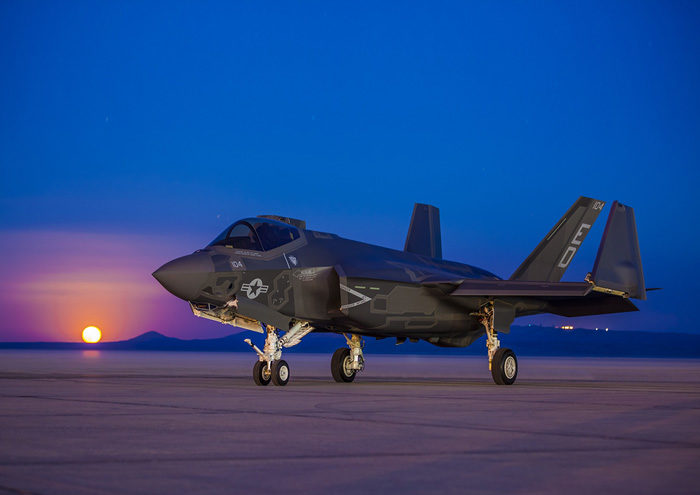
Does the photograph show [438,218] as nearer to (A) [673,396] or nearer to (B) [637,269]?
(B) [637,269]

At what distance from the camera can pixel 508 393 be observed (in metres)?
15.0

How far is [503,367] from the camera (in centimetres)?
1978

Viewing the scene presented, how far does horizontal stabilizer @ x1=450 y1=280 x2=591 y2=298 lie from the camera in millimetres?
19609

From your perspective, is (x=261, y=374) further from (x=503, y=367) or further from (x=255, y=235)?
(x=503, y=367)

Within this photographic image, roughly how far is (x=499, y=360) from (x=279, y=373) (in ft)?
17.8

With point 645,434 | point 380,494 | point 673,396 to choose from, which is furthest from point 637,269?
point 380,494

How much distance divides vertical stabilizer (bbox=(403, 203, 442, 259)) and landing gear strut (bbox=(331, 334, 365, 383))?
666 centimetres

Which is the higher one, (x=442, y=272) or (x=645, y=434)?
(x=442, y=272)

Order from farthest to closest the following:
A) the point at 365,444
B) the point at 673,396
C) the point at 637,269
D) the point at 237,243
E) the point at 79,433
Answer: the point at 637,269 < the point at 237,243 < the point at 673,396 < the point at 79,433 < the point at 365,444

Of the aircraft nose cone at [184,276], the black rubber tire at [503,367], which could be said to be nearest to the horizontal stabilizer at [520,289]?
the black rubber tire at [503,367]

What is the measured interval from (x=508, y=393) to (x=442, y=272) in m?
7.12

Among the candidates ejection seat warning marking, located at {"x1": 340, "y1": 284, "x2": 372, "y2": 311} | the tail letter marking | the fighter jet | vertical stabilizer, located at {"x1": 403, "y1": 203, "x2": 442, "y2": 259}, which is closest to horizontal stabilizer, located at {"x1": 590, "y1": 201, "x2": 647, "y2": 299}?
the fighter jet

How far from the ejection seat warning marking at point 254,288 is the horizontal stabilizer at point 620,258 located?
26.4 feet

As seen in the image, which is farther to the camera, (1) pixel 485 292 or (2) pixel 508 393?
(1) pixel 485 292
